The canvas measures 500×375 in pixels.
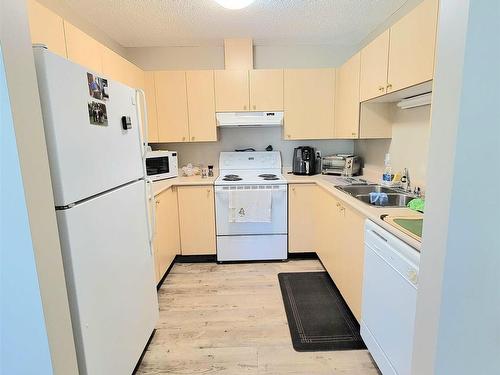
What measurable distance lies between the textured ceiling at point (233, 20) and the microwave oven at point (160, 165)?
1226mm

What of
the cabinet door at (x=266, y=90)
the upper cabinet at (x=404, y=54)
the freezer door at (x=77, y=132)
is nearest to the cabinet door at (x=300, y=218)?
the cabinet door at (x=266, y=90)

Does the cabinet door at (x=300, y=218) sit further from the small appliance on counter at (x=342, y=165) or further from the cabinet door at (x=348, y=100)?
the cabinet door at (x=348, y=100)

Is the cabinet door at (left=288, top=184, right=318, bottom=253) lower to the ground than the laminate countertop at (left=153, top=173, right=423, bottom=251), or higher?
lower

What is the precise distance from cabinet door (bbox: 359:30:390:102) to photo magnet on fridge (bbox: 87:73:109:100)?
70.6 inches

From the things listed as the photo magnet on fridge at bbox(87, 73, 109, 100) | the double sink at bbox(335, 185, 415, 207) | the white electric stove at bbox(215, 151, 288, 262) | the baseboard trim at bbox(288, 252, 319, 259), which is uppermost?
the photo magnet on fridge at bbox(87, 73, 109, 100)

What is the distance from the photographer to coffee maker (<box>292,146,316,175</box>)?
318 centimetres

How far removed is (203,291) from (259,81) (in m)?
2.23

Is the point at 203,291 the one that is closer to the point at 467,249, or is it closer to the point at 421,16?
the point at 467,249

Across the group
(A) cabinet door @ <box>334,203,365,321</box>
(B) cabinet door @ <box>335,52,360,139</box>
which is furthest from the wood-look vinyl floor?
(B) cabinet door @ <box>335,52,360,139</box>

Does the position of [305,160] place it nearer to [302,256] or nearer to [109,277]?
[302,256]

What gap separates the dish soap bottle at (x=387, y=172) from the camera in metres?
2.38

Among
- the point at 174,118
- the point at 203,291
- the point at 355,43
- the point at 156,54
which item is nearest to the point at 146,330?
the point at 203,291

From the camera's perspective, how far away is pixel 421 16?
1535 mm

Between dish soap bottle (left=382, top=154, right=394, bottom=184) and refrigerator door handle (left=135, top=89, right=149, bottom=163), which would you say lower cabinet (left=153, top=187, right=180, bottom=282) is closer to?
refrigerator door handle (left=135, top=89, right=149, bottom=163)
